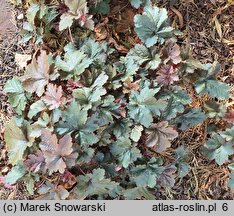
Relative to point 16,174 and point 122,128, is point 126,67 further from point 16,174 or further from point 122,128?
point 16,174

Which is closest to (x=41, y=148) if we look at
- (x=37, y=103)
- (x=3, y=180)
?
(x=37, y=103)

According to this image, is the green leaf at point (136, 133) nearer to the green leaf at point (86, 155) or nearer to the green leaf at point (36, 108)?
the green leaf at point (86, 155)

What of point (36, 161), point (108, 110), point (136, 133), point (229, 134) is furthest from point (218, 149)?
point (36, 161)

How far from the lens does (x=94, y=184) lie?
1813mm

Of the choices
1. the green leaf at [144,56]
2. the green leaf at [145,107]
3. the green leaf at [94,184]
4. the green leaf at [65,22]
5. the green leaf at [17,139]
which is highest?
the green leaf at [65,22]

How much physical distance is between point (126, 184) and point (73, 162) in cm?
27

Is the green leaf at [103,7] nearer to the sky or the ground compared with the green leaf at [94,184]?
nearer to the sky

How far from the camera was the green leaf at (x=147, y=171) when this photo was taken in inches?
71.8

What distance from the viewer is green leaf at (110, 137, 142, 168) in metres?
1.81

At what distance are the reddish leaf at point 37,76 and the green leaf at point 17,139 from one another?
136mm

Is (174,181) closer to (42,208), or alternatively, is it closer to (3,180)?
(42,208)

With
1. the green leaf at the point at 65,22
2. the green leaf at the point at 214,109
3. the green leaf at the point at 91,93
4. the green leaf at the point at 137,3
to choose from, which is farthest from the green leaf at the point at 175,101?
the green leaf at the point at 65,22

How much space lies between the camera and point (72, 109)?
1742 millimetres

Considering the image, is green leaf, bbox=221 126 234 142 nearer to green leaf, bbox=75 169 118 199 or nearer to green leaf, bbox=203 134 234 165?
green leaf, bbox=203 134 234 165
